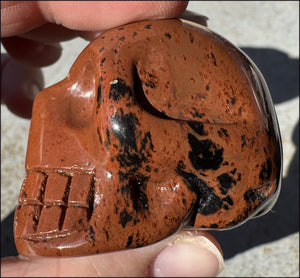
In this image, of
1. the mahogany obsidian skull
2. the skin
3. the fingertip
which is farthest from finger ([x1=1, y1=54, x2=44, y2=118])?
the mahogany obsidian skull

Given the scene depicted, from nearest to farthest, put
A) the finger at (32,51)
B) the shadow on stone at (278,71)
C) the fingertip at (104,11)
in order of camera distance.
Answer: the fingertip at (104,11)
the finger at (32,51)
the shadow on stone at (278,71)

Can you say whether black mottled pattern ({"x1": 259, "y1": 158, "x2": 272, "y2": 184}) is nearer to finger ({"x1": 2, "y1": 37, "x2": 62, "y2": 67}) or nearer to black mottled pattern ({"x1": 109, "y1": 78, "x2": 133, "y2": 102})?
black mottled pattern ({"x1": 109, "y1": 78, "x2": 133, "y2": 102})

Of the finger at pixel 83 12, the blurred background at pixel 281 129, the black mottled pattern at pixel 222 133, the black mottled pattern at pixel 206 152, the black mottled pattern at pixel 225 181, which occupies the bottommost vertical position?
the blurred background at pixel 281 129

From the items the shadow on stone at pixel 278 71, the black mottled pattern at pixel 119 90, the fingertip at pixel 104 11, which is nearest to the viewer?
the black mottled pattern at pixel 119 90

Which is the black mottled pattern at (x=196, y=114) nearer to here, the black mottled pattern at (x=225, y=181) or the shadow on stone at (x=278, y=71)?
the black mottled pattern at (x=225, y=181)

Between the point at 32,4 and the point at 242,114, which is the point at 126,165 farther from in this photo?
the point at 32,4

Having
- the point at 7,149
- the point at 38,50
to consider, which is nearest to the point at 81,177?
the point at 38,50

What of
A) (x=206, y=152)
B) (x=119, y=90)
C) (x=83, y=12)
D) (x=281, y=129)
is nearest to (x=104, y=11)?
(x=83, y=12)

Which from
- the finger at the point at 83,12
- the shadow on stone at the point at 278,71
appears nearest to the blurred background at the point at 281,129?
the shadow on stone at the point at 278,71
